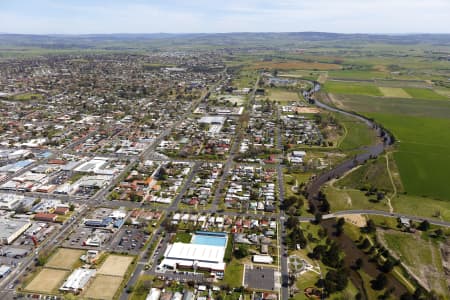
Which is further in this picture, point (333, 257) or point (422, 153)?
point (422, 153)

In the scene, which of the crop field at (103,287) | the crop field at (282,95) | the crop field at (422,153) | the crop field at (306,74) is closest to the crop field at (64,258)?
the crop field at (103,287)

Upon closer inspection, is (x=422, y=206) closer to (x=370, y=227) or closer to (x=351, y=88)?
(x=370, y=227)

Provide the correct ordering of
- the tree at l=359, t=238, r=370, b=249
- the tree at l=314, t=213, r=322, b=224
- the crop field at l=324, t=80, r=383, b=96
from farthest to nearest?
1. the crop field at l=324, t=80, r=383, b=96
2. the tree at l=314, t=213, r=322, b=224
3. the tree at l=359, t=238, r=370, b=249

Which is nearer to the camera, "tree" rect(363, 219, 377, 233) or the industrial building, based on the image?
the industrial building

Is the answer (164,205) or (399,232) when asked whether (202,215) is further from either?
(399,232)

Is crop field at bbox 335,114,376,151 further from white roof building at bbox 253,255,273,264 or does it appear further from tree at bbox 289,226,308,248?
white roof building at bbox 253,255,273,264

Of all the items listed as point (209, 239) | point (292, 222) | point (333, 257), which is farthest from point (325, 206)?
point (209, 239)

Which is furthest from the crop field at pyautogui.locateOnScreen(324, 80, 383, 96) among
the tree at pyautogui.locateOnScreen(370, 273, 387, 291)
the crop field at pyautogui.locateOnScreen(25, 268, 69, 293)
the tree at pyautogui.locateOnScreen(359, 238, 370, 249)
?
the crop field at pyautogui.locateOnScreen(25, 268, 69, 293)
